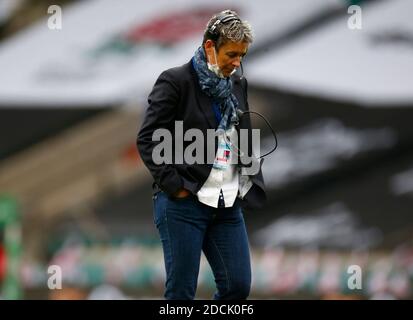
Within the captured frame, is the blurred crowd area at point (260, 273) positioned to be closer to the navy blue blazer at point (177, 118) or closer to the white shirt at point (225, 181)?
the white shirt at point (225, 181)

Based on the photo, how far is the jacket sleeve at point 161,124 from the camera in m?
4.08

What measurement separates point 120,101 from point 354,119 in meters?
2.05

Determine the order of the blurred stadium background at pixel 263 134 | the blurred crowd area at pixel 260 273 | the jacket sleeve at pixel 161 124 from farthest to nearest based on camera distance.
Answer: the blurred stadium background at pixel 263 134
the blurred crowd area at pixel 260 273
the jacket sleeve at pixel 161 124

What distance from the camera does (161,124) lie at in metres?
4.13

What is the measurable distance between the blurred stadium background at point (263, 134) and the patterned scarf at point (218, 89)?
5239 mm

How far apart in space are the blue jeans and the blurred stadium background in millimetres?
→ 5155

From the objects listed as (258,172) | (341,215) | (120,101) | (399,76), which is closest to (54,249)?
(120,101)

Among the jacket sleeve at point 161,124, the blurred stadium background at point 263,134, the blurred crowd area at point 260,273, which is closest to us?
the jacket sleeve at point 161,124

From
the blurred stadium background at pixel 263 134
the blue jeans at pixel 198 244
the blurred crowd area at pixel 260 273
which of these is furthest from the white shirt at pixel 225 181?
the blurred stadium background at pixel 263 134

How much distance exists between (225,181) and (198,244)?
267 millimetres

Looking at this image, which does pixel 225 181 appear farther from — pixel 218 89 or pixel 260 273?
pixel 260 273

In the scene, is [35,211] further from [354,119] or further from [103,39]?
[354,119]

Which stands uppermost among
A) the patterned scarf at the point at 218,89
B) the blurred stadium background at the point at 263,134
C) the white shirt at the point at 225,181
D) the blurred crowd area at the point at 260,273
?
the blurred stadium background at the point at 263,134
